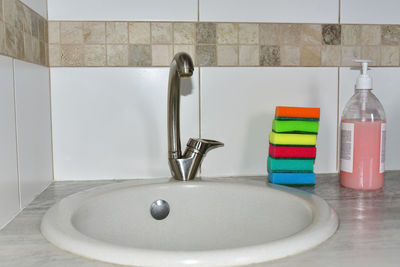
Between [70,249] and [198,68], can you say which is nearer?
[70,249]

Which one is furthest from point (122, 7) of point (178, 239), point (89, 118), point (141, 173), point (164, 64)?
point (178, 239)

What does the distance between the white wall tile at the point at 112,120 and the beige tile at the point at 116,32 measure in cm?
6

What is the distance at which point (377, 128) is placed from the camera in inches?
29.3

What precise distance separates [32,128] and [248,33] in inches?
19.9

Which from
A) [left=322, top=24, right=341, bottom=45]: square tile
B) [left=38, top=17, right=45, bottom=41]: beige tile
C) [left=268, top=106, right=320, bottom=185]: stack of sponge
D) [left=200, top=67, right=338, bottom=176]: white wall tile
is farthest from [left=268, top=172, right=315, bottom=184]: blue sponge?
[left=38, top=17, right=45, bottom=41]: beige tile

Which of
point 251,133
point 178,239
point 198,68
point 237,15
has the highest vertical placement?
point 237,15

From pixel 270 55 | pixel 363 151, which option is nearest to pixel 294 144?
pixel 363 151

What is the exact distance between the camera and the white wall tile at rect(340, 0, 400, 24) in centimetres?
92

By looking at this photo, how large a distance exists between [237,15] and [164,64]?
201mm

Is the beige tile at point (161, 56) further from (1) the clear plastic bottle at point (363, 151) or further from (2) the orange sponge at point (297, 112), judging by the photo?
(1) the clear plastic bottle at point (363, 151)

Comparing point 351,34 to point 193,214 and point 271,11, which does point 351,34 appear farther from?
point 193,214

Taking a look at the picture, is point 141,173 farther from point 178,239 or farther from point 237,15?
point 237,15

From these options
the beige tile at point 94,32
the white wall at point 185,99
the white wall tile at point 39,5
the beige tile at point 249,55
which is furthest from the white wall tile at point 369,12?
the white wall tile at point 39,5

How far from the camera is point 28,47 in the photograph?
27.6 inches
